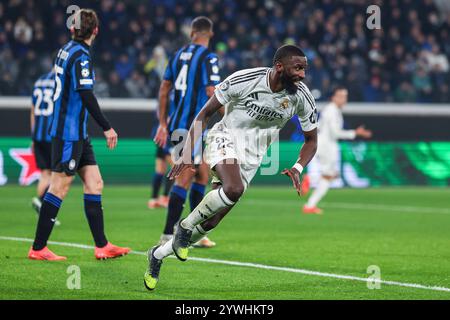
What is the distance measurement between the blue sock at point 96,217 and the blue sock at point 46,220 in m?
0.31

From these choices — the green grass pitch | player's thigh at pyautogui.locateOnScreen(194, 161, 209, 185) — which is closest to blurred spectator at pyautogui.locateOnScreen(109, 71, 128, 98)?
the green grass pitch

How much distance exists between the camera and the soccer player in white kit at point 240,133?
6969 millimetres

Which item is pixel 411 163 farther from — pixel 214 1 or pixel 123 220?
pixel 123 220

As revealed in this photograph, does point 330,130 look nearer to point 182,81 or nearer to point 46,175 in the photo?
point 46,175

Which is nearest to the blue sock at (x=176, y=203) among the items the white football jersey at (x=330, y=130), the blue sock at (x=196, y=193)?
the blue sock at (x=196, y=193)

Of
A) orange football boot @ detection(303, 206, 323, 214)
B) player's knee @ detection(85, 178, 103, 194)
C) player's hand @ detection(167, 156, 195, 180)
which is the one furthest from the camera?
orange football boot @ detection(303, 206, 323, 214)

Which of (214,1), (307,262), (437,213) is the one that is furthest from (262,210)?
(214,1)

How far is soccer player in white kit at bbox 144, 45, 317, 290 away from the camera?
22.9 ft

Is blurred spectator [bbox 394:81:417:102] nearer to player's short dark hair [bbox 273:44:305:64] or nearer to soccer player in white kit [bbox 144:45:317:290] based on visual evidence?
soccer player in white kit [bbox 144:45:317:290]

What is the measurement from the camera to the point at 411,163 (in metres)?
21.1

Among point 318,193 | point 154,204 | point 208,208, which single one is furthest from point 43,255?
point 318,193

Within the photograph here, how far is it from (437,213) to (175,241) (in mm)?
8905

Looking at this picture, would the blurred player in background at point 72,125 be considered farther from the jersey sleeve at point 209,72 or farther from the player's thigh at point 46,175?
the player's thigh at point 46,175

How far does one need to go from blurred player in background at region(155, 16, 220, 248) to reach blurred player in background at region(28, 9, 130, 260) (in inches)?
49.9
